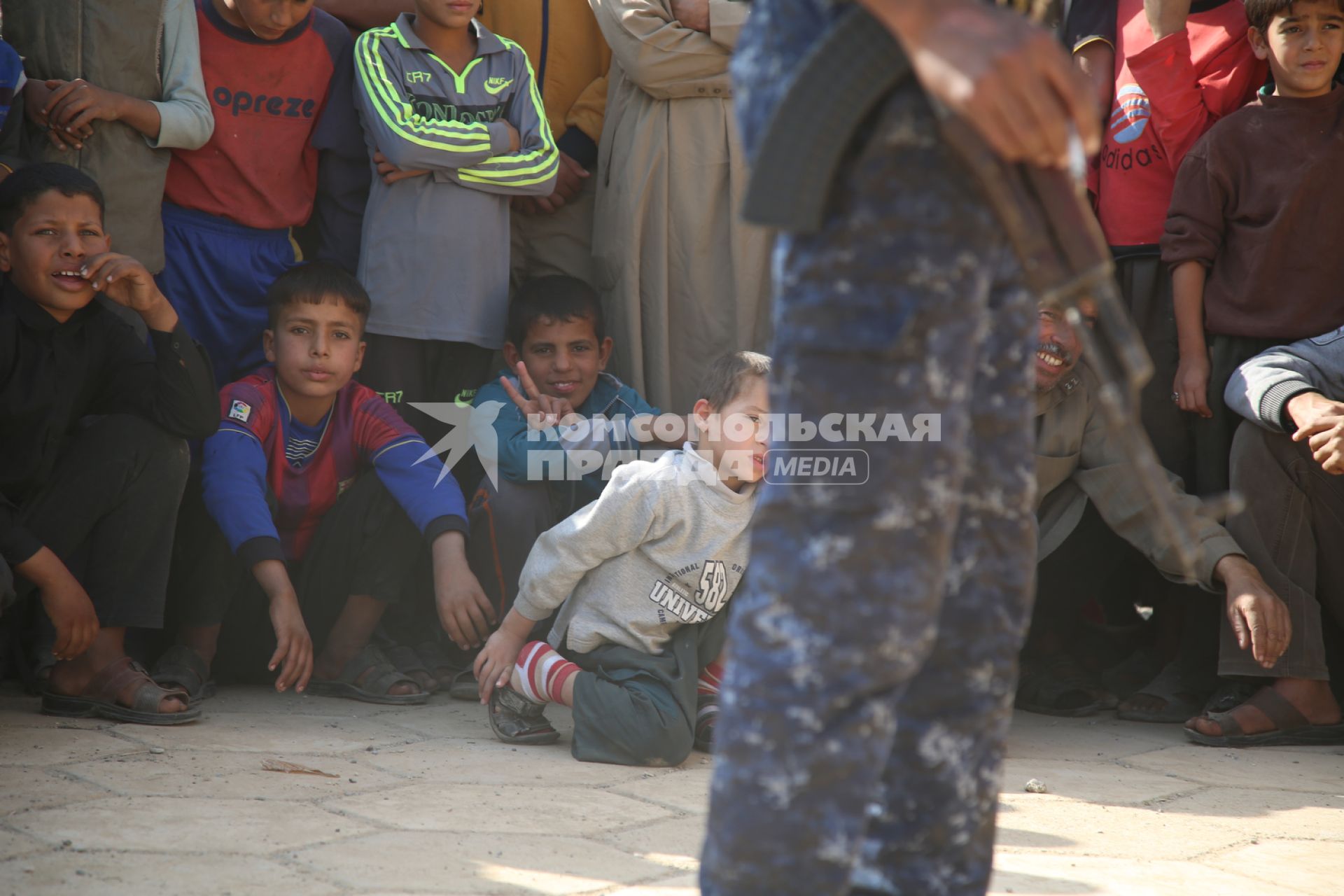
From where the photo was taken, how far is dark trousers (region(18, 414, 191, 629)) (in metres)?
2.81

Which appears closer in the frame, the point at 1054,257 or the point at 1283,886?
the point at 1054,257

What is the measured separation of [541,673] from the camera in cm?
275

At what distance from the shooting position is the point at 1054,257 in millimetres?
1012

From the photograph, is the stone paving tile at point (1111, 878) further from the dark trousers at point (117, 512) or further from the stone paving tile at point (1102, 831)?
the dark trousers at point (117, 512)

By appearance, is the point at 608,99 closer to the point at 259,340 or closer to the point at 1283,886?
the point at 259,340

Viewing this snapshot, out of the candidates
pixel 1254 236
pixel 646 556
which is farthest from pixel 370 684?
pixel 1254 236

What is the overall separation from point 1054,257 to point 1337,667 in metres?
2.83

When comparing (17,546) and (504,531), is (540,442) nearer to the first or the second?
(504,531)

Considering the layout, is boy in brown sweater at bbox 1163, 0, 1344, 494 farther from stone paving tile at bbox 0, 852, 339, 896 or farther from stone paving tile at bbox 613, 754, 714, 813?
stone paving tile at bbox 0, 852, 339, 896

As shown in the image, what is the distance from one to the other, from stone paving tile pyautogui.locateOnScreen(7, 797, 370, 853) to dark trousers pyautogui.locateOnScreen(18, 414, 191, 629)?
0.82 m

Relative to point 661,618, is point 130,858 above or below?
below

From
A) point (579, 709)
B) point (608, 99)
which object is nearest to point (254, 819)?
point (579, 709)

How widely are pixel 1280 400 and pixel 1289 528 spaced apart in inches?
13.0

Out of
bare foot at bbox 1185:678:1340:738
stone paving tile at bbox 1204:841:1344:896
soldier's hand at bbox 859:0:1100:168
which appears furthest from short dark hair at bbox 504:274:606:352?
soldier's hand at bbox 859:0:1100:168
